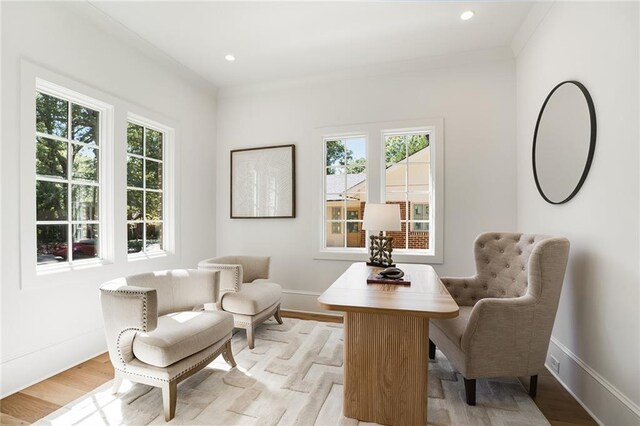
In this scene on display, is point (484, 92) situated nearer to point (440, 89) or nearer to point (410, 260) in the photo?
point (440, 89)

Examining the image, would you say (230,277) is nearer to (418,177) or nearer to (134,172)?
(134,172)

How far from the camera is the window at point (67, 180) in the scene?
2.29 m

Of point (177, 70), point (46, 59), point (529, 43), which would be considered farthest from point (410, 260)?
point (46, 59)

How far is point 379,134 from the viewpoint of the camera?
3.44 meters

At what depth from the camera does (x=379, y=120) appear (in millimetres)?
3443

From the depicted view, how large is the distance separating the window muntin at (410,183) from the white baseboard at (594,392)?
5.09ft

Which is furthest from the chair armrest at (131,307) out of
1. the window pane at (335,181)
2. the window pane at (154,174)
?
the window pane at (335,181)

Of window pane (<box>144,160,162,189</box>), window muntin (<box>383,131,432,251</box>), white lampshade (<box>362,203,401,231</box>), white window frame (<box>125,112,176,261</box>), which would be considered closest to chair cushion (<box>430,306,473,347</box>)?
white lampshade (<box>362,203,401,231</box>)

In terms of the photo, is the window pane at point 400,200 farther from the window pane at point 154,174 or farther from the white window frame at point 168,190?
the window pane at point 154,174

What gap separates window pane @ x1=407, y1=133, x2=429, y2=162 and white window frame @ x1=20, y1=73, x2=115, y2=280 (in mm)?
3096

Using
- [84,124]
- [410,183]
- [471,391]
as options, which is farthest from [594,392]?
[84,124]

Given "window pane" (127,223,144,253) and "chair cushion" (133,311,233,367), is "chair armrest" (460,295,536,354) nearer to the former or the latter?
"chair cushion" (133,311,233,367)

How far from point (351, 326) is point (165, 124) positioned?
3.00 m

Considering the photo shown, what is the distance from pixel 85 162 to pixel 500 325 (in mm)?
3495
